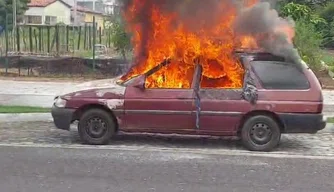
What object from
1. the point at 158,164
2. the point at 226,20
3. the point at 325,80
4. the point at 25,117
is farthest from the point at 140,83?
the point at 325,80

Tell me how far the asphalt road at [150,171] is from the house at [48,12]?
56.6m

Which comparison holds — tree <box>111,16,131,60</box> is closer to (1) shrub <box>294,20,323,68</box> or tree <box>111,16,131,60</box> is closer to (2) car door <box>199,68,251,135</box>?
(1) shrub <box>294,20,323,68</box>

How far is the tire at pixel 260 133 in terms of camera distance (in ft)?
28.5

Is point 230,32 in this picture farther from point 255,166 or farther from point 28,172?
point 28,172

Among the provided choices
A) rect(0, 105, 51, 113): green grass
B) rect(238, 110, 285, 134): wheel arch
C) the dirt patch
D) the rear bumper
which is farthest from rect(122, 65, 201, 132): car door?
the dirt patch

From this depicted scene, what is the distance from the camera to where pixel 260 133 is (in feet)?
28.7

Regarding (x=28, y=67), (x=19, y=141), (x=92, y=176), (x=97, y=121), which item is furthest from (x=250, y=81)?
(x=28, y=67)

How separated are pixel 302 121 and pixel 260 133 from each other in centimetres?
64

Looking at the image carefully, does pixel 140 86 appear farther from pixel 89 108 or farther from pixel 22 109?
pixel 22 109

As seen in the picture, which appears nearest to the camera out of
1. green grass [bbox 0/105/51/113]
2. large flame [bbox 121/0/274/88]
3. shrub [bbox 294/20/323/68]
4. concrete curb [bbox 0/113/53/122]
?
large flame [bbox 121/0/274/88]

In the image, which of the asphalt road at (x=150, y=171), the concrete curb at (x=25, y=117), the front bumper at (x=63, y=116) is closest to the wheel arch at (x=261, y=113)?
the asphalt road at (x=150, y=171)

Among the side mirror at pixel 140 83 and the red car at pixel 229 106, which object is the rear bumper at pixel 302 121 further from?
the side mirror at pixel 140 83

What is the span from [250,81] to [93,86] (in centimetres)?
246

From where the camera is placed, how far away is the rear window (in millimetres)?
8695
